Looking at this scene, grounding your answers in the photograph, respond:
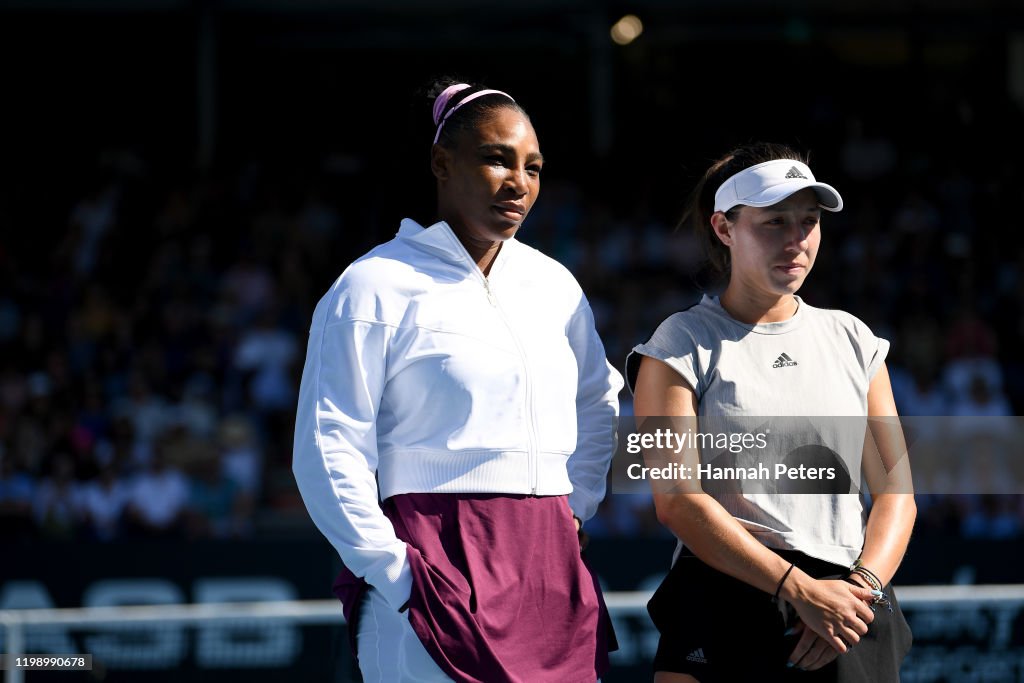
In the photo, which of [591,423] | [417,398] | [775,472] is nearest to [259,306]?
[591,423]

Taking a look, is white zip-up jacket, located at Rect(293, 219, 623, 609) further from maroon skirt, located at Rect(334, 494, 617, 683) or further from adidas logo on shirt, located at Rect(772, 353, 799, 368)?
adidas logo on shirt, located at Rect(772, 353, 799, 368)

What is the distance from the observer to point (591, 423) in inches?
127

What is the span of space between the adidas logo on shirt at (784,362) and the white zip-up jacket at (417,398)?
472 mm

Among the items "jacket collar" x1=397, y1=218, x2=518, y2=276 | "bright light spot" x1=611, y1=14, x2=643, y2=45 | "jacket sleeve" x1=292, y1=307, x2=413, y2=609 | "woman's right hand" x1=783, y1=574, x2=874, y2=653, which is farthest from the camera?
"bright light spot" x1=611, y1=14, x2=643, y2=45

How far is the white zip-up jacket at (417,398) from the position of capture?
9.08ft

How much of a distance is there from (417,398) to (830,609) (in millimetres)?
975

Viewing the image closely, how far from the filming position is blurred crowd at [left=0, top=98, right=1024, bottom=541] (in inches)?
392

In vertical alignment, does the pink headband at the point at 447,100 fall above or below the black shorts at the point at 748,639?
above

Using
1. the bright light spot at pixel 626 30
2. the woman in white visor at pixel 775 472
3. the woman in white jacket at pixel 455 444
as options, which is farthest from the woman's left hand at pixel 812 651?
the bright light spot at pixel 626 30

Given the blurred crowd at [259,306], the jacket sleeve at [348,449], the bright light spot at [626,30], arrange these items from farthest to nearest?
1. the bright light spot at [626,30]
2. the blurred crowd at [259,306]
3. the jacket sleeve at [348,449]

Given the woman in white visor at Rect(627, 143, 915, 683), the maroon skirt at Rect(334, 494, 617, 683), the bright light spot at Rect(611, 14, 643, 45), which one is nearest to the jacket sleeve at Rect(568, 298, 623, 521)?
the woman in white visor at Rect(627, 143, 915, 683)

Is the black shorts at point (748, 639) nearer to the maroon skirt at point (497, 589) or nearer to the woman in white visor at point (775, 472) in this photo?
the woman in white visor at point (775, 472)

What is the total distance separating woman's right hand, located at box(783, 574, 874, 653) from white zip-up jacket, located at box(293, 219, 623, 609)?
0.55 meters

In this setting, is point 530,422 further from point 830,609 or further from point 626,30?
point 626,30
